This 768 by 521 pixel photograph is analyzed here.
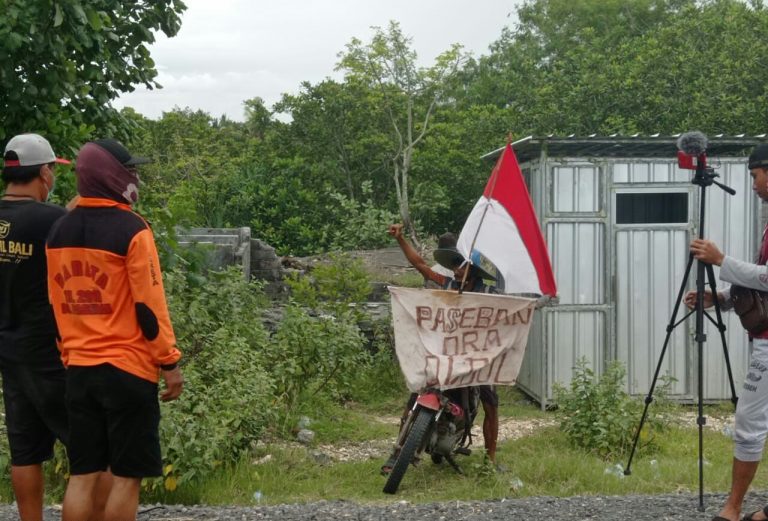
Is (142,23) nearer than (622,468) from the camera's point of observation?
No

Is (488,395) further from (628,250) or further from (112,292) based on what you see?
(628,250)

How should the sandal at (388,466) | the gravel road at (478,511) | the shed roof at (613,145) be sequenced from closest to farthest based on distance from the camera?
the gravel road at (478,511) < the sandal at (388,466) < the shed roof at (613,145)

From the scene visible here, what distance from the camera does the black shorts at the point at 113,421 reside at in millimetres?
4180

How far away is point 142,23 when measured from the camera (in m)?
8.00

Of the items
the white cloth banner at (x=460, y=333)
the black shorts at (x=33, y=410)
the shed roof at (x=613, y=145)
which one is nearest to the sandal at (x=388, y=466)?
the white cloth banner at (x=460, y=333)

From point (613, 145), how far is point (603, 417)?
344 centimetres

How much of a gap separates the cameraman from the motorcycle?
83.0 inches

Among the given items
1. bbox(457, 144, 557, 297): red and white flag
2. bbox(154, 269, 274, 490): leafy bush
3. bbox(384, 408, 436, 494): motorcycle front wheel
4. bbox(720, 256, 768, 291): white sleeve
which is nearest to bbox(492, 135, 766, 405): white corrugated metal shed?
bbox(457, 144, 557, 297): red and white flag

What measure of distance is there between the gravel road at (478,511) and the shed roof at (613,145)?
4.88 m

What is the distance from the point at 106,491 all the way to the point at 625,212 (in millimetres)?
7361

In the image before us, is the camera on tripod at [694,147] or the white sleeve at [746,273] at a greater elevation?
the camera on tripod at [694,147]

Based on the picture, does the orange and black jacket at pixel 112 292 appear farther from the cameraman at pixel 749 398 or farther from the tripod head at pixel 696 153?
the tripod head at pixel 696 153

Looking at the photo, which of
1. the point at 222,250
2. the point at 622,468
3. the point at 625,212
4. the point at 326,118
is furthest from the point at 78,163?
the point at 326,118

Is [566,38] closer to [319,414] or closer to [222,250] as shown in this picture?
[222,250]
